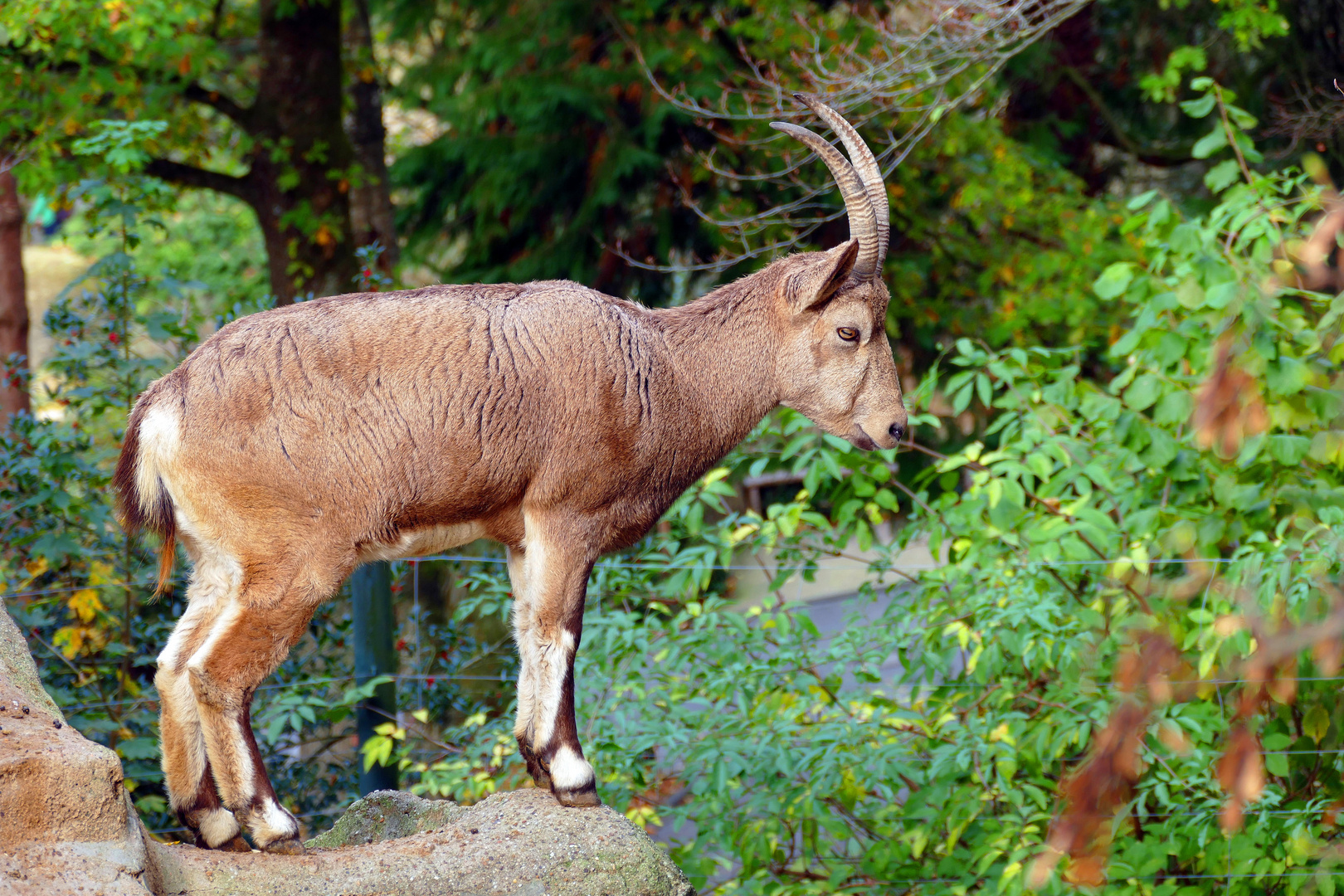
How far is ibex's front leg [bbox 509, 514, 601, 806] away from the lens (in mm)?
4176

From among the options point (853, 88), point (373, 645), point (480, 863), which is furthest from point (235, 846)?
point (853, 88)

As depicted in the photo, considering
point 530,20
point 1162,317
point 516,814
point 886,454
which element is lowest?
point 516,814

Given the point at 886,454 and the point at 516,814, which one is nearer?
the point at 516,814

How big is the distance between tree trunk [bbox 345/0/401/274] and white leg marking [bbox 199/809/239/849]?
21.9 ft

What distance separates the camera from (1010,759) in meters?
5.11

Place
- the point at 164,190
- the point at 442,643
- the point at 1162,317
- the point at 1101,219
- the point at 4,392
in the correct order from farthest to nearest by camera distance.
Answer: the point at 1101,219
the point at 4,392
the point at 164,190
the point at 442,643
the point at 1162,317

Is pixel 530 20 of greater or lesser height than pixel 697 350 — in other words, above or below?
above

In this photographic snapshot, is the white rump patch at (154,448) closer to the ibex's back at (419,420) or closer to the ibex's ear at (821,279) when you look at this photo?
the ibex's back at (419,420)

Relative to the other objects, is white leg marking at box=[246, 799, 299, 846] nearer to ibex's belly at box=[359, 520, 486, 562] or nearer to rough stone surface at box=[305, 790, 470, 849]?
rough stone surface at box=[305, 790, 470, 849]

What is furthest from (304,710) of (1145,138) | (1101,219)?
(1145,138)

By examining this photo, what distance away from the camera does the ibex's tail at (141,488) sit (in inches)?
151

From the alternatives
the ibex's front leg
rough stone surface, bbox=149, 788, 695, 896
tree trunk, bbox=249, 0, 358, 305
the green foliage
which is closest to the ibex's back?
the ibex's front leg

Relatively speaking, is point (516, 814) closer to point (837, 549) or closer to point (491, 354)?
point (491, 354)

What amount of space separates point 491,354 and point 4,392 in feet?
23.1
